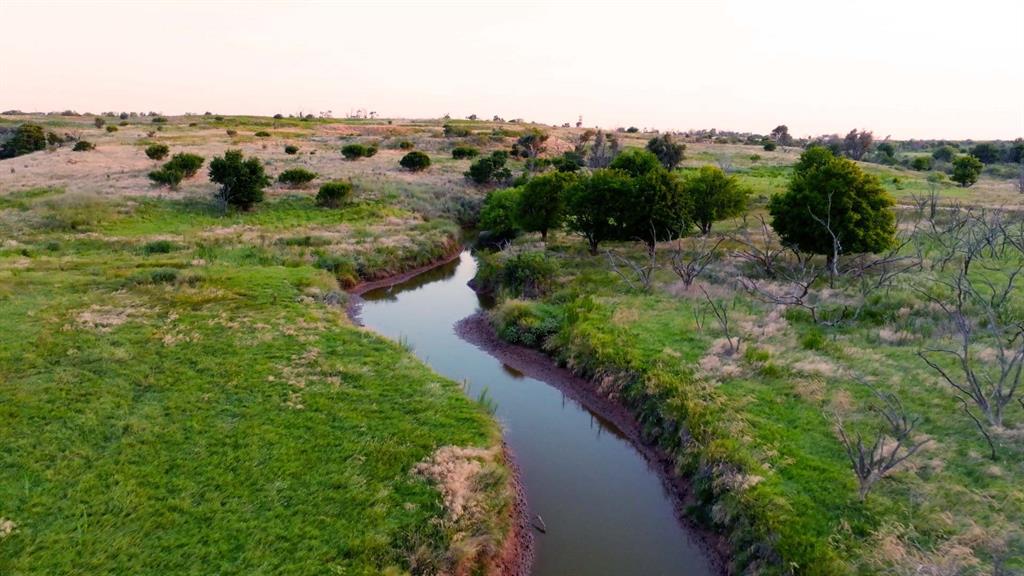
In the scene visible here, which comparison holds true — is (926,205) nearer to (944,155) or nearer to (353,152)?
(353,152)

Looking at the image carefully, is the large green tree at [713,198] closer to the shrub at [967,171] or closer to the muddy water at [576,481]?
the muddy water at [576,481]

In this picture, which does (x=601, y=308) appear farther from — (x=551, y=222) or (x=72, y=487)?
(x=72, y=487)

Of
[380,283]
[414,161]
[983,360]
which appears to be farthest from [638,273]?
[414,161]

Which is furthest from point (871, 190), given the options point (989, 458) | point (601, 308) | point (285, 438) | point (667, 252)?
point (285, 438)

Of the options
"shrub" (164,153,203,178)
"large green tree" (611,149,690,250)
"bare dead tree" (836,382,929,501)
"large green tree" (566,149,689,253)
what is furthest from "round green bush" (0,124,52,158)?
"bare dead tree" (836,382,929,501)

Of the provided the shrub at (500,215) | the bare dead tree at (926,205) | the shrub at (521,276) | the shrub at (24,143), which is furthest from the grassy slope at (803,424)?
the shrub at (24,143)

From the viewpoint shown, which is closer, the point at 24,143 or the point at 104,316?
the point at 104,316
